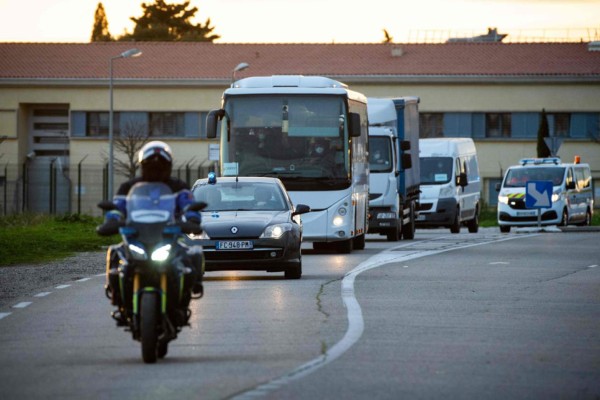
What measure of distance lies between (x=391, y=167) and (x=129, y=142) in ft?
A: 123

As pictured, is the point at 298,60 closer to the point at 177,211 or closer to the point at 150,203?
the point at 177,211

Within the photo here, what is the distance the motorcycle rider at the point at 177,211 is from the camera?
11969mm

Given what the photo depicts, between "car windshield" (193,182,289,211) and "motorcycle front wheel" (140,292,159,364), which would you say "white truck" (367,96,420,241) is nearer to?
"car windshield" (193,182,289,211)

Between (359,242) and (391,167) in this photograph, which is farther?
(391,167)

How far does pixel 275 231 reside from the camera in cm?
2164

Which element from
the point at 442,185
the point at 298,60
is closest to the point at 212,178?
the point at 442,185

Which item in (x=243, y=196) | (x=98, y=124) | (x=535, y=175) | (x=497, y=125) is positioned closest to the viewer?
(x=243, y=196)

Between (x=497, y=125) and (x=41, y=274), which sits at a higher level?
(x=497, y=125)

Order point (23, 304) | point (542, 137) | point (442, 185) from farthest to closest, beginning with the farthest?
point (542, 137)
point (442, 185)
point (23, 304)

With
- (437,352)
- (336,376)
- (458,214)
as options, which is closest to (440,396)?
(336,376)

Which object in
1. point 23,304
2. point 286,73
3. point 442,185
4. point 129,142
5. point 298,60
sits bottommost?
point 23,304

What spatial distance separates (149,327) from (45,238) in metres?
24.8

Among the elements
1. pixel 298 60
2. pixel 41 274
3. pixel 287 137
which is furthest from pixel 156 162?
pixel 298 60

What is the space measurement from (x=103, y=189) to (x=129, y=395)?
187 ft
